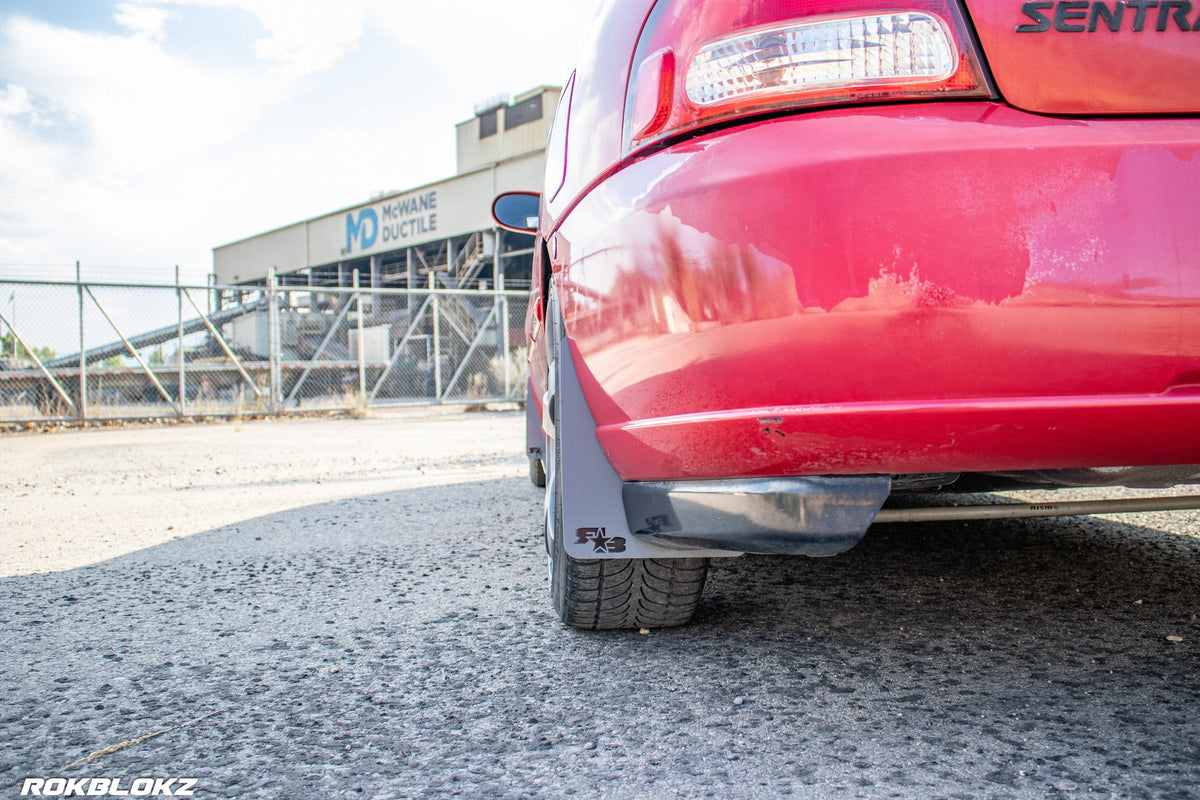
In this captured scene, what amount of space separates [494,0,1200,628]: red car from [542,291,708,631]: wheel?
0.49 metres

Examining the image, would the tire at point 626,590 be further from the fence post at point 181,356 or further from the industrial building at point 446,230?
the industrial building at point 446,230

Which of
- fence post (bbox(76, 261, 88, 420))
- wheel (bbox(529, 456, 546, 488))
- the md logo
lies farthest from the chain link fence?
the md logo

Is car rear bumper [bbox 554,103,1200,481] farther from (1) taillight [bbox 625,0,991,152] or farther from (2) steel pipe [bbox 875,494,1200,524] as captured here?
(2) steel pipe [bbox 875,494,1200,524]

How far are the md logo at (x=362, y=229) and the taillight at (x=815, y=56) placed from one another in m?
32.4

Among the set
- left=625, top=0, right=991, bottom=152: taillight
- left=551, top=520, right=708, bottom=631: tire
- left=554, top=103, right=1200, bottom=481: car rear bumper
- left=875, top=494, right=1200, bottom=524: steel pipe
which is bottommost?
left=551, top=520, right=708, bottom=631: tire

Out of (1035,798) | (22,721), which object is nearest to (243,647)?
(22,721)

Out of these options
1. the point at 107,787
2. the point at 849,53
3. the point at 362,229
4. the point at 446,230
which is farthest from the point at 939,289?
the point at 362,229

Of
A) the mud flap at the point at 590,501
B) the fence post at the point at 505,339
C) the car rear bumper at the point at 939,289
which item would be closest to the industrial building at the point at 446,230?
the fence post at the point at 505,339

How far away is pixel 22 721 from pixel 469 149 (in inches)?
1340

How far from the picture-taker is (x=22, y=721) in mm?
1612

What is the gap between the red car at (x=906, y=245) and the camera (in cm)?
121

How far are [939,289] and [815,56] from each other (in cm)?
41

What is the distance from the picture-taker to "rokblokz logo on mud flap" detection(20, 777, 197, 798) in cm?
133

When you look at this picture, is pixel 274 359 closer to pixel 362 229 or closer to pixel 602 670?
pixel 602 670
